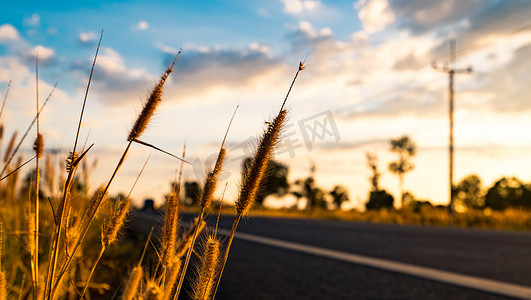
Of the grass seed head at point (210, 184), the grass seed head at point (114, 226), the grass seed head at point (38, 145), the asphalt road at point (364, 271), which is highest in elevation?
the grass seed head at point (38, 145)

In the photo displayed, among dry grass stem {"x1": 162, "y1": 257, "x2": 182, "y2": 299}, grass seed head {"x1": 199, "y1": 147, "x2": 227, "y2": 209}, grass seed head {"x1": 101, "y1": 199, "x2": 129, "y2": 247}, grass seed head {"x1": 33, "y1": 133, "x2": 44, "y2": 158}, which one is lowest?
dry grass stem {"x1": 162, "y1": 257, "x2": 182, "y2": 299}

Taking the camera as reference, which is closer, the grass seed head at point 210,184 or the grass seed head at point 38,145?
the grass seed head at point 210,184

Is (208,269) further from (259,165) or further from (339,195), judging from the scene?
(339,195)

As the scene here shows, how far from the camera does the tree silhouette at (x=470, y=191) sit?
7338cm

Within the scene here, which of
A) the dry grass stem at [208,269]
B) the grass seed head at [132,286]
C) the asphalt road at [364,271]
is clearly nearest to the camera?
the grass seed head at [132,286]

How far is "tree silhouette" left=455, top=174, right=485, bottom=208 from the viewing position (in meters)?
73.4

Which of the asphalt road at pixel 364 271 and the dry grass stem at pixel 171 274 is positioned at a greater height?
the dry grass stem at pixel 171 274

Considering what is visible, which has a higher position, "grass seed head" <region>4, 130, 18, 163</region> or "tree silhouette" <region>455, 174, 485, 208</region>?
"tree silhouette" <region>455, 174, 485, 208</region>


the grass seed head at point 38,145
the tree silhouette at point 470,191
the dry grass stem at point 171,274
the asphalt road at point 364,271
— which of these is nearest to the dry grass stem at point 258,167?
the dry grass stem at point 171,274

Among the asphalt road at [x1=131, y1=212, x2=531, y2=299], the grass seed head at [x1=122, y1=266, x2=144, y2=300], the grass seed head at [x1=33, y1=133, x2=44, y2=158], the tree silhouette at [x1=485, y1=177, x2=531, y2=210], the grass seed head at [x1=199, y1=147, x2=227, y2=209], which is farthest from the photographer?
the tree silhouette at [x1=485, y1=177, x2=531, y2=210]

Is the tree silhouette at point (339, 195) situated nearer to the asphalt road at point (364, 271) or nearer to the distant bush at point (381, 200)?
the distant bush at point (381, 200)

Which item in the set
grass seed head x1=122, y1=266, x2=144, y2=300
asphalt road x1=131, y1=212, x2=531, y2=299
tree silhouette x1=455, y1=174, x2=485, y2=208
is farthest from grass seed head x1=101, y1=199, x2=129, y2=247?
tree silhouette x1=455, y1=174, x2=485, y2=208

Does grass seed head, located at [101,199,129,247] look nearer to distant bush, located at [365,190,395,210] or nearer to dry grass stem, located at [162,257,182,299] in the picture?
dry grass stem, located at [162,257,182,299]

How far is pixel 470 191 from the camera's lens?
7419 centimetres
